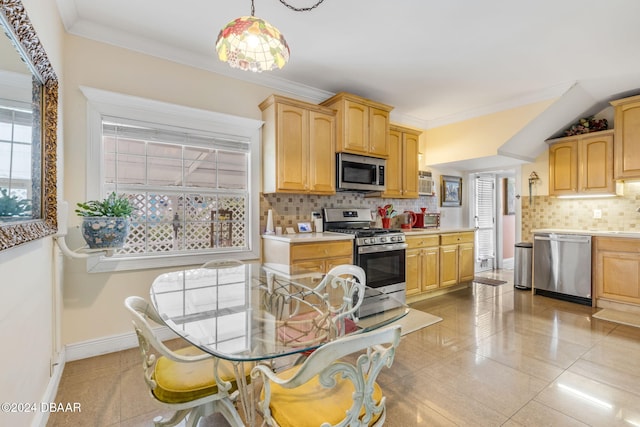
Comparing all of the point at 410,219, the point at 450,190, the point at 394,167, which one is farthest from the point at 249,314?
the point at 450,190

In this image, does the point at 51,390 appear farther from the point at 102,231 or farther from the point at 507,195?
the point at 507,195

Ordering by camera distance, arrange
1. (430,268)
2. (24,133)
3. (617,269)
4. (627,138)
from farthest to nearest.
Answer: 1. (430,268)
2. (627,138)
3. (617,269)
4. (24,133)

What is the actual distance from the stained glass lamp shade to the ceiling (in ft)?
3.16

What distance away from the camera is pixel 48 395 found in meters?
1.81

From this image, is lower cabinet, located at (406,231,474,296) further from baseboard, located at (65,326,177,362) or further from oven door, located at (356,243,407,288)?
baseboard, located at (65,326,177,362)

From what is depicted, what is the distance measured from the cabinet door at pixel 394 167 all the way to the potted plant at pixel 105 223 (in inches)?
121

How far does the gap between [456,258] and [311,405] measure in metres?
3.82

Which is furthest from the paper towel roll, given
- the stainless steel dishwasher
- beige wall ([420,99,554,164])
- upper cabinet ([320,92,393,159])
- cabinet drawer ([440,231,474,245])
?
the stainless steel dishwasher

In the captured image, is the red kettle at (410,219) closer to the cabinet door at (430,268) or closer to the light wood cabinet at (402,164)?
the light wood cabinet at (402,164)

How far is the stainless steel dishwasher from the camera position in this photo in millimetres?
3852

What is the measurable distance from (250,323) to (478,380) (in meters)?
1.69

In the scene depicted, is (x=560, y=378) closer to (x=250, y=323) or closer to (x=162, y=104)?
(x=250, y=323)

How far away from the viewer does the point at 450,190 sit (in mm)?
5391

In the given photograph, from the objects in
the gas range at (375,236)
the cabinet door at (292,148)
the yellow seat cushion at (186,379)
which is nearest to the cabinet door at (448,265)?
the gas range at (375,236)
